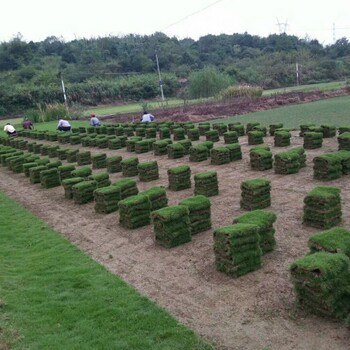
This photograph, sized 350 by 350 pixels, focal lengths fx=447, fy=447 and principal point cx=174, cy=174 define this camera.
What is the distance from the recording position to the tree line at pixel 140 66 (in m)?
87.6

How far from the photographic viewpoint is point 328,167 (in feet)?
57.0

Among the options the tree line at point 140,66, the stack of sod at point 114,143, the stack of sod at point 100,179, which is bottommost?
the stack of sod at point 100,179

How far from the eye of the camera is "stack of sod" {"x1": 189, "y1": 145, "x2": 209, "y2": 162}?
2423 centimetres

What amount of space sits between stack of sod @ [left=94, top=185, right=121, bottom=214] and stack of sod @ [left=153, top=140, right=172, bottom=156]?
410 inches

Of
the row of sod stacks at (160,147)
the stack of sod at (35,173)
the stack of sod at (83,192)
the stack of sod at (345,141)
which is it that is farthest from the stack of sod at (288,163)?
the stack of sod at (35,173)

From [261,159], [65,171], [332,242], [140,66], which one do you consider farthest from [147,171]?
[140,66]

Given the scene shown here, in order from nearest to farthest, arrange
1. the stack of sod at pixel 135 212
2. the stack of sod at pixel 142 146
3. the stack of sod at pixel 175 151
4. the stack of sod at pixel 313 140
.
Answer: the stack of sod at pixel 135 212 < the stack of sod at pixel 313 140 < the stack of sod at pixel 175 151 < the stack of sod at pixel 142 146

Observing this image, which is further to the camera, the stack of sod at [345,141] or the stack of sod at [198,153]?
the stack of sod at [198,153]

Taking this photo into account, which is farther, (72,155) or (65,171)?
(72,155)

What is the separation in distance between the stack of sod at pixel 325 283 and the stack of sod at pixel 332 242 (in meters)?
0.61

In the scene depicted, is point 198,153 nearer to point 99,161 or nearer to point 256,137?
point 256,137

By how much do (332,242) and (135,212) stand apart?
709cm

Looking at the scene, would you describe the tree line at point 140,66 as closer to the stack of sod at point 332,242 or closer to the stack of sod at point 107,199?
the stack of sod at point 107,199

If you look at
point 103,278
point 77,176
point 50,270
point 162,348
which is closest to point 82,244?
point 50,270
